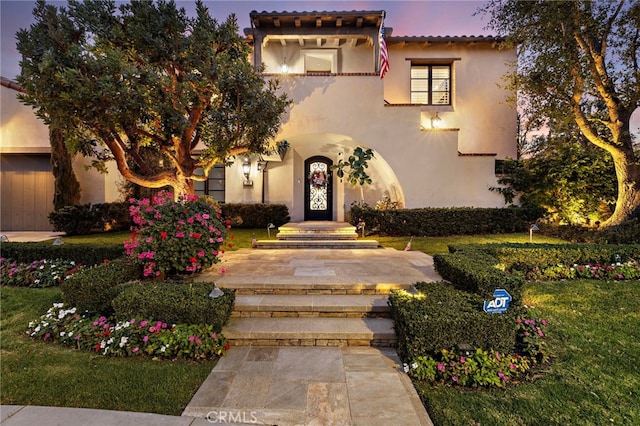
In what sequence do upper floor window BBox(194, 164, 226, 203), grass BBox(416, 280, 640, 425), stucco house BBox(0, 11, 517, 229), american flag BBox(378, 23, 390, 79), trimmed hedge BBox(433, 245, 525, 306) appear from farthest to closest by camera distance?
upper floor window BBox(194, 164, 226, 203) < stucco house BBox(0, 11, 517, 229) < american flag BBox(378, 23, 390, 79) < trimmed hedge BBox(433, 245, 525, 306) < grass BBox(416, 280, 640, 425)

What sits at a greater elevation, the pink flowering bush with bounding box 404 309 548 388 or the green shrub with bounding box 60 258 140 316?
the green shrub with bounding box 60 258 140 316

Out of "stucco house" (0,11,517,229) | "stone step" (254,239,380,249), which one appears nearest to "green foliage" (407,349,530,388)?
"stone step" (254,239,380,249)

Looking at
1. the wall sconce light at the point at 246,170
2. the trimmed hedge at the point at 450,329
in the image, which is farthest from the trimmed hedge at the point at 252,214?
the trimmed hedge at the point at 450,329

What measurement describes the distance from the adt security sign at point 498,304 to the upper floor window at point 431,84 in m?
11.0

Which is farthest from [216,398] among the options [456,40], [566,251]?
[456,40]

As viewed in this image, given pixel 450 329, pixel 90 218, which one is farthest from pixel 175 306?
pixel 90 218

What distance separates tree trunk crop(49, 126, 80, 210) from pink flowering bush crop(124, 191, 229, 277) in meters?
8.28

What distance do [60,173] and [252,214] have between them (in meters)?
6.85

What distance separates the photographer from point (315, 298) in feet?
14.2

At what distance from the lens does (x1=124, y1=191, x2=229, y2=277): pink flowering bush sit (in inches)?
181

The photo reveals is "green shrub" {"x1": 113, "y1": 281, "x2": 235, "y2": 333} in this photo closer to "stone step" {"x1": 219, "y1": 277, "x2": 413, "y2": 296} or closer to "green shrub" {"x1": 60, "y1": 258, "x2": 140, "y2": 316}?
"green shrub" {"x1": 60, "y1": 258, "x2": 140, "y2": 316}

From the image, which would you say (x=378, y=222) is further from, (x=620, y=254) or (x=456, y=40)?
(x=456, y=40)

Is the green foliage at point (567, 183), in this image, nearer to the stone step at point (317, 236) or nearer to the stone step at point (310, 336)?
the stone step at point (317, 236)

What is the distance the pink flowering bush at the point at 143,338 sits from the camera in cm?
324
